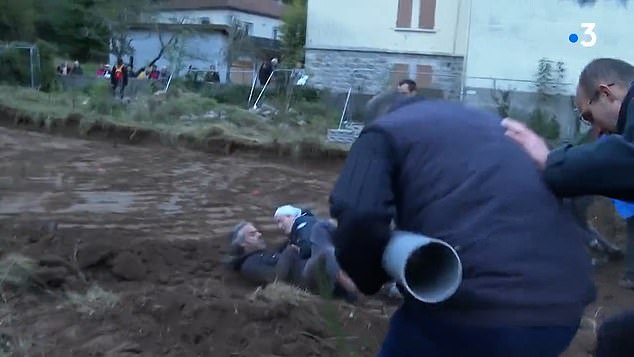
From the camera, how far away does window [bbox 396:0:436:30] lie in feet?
108

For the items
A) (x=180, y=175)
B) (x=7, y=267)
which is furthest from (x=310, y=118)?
(x=7, y=267)

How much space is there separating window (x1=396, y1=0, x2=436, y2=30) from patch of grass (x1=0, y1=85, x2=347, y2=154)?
974 cm

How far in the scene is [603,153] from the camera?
2.72 meters

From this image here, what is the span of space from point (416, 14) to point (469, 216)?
30797 mm

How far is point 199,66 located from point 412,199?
40811 millimetres

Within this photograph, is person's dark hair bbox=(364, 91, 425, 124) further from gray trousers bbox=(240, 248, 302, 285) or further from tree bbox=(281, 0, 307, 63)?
tree bbox=(281, 0, 307, 63)

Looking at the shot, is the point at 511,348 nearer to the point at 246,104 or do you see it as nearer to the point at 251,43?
the point at 246,104

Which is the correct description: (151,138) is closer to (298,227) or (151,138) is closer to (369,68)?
(298,227)

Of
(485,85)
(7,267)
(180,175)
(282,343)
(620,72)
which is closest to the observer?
(620,72)

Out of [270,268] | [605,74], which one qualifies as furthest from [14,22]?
[605,74]

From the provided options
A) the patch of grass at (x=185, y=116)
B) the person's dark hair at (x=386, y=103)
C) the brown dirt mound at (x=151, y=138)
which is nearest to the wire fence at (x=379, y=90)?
the patch of grass at (x=185, y=116)

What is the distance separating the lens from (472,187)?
282cm

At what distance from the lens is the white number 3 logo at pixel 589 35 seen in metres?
26.6

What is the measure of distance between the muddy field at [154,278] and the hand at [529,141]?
768 mm
